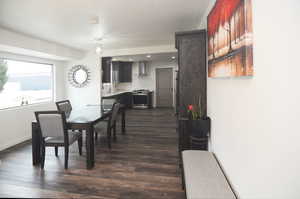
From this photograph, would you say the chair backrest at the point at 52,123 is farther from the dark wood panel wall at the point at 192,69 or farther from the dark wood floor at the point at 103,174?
the dark wood panel wall at the point at 192,69

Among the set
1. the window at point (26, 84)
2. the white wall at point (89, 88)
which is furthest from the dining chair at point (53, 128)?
the white wall at point (89, 88)

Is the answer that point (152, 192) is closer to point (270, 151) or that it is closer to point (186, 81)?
point (270, 151)

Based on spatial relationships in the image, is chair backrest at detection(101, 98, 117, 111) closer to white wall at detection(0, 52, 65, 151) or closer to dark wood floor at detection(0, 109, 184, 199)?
dark wood floor at detection(0, 109, 184, 199)

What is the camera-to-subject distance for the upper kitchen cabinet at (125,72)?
8227 millimetres

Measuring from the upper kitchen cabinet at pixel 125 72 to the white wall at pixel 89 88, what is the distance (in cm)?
271

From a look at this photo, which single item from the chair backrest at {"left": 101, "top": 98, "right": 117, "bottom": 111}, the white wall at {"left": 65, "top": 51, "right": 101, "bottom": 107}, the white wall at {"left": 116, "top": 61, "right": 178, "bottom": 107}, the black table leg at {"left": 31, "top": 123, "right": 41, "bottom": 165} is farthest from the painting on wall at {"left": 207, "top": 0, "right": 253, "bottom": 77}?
the white wall at {"left": 116, "top": 61, "right": 178, "bottom": 107}

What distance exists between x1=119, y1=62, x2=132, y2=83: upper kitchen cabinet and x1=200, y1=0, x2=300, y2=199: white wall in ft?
23.9

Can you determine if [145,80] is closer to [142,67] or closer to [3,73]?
[142,67]

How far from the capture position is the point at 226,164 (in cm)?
160

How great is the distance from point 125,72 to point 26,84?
486cm

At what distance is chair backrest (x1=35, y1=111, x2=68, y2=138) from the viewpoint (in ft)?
7.66

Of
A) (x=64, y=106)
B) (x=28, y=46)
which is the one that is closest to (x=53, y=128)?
(x=64, y=106)

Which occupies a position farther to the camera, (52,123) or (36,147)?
(36,147)

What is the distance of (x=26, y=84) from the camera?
4152 mm
